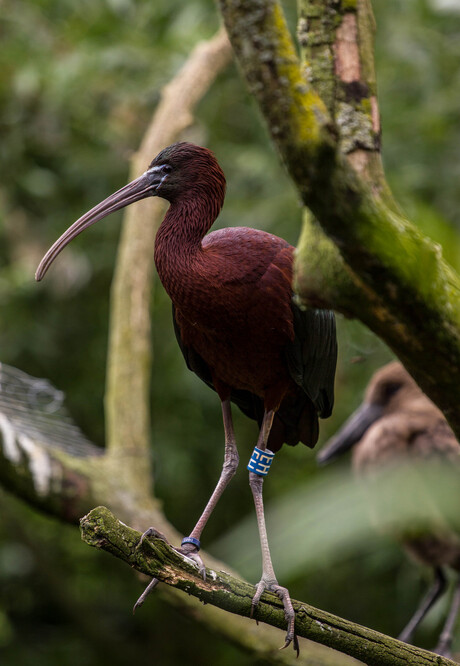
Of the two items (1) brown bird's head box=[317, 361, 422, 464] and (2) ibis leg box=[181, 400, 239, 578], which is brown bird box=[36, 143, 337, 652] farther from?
(1) brown bird's head box=[317, 361, 422, 464]

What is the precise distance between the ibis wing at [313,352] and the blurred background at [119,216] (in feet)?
7.39

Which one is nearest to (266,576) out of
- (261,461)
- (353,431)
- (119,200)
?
(261,461)

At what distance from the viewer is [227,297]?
7.20 feet

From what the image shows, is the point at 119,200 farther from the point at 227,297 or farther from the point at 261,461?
the point at 261,461

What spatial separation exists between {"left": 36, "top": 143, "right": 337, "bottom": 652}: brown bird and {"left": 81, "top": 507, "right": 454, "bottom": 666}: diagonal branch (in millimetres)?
36

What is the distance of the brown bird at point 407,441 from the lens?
4641 millimetres

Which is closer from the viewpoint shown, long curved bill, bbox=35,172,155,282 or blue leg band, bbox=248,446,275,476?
long curved bill, bbox=35,172,155,282

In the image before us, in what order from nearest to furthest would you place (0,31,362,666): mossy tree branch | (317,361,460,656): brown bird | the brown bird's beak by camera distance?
(0,31,362,666): mossy tree branch, (317,361,460,656): brown bird, the brown bird's beak

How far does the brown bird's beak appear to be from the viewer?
5.32 meters

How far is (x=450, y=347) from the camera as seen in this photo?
1.58m

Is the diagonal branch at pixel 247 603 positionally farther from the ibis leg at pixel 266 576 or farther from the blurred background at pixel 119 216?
the blurred background at pixel 119 216

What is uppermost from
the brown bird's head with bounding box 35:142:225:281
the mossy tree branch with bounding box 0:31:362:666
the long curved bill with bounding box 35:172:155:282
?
the brown bird's head with bounding box 35:142:225:281

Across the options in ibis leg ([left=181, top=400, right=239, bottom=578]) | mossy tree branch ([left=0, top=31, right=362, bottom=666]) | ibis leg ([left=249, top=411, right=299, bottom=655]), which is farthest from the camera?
mossy tree branch ([left=0, top=31, right=362, bottom=666])

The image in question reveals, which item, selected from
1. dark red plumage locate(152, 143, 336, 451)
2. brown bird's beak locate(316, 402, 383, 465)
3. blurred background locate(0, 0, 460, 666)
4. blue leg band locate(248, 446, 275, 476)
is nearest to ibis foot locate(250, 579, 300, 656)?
blue leg band locate(248, 446, 275, 476)
